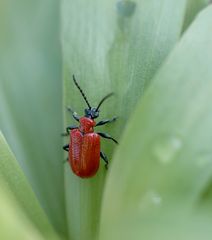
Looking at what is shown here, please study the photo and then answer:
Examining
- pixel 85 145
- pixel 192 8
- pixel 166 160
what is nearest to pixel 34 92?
pixel 85 145

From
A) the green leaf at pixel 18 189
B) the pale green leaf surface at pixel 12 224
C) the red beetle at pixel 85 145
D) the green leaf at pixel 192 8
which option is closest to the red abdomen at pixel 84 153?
the red beetle at pixel 85 145

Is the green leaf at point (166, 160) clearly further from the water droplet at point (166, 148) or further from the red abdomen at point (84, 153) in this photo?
the red abdomen at point (84, 153)

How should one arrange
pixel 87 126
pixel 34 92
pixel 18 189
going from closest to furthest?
1. pixel 18 189
2. pixel 34 92
3. pixel 87 126

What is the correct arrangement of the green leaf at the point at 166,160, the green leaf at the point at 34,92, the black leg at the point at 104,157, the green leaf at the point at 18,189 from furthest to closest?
the green leaf at the point at 34,92
the black leg at the point at 104,157
the green leaf at the point at 18,189
the green leaf at the point at 166,160

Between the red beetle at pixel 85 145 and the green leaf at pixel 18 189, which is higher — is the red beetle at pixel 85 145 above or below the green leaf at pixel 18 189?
above

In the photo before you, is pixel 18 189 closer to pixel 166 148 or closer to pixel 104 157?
pixel 104 157

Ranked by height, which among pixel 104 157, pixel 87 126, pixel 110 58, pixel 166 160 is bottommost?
pixel 166 160

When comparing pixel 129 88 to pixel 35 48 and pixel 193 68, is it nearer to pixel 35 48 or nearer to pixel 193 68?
pixel 193 68
